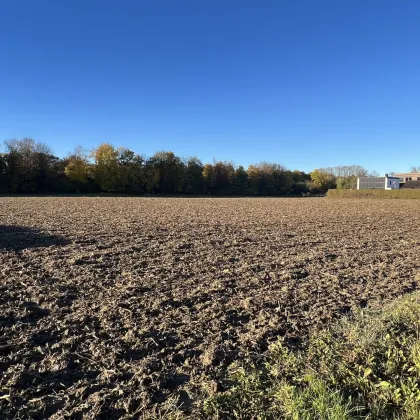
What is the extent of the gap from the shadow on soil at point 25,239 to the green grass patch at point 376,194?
218 ft

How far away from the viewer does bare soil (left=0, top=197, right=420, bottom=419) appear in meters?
3.21

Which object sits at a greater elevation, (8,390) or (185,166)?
(185,166)

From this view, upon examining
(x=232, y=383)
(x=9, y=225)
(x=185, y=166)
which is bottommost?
(x=232, y=383)

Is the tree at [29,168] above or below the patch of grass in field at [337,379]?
above

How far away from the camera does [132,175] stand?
75.1 metres

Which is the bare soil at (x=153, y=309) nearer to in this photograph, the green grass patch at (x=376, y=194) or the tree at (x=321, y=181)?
the green grass patch at (x=376, y=194)

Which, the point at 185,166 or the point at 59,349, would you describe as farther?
the point at 185,166

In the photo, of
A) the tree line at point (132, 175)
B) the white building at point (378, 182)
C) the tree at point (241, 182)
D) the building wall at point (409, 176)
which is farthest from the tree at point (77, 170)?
the building wall at point (409, 176)

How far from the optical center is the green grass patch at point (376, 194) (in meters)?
60.8

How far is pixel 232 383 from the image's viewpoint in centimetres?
A: 331

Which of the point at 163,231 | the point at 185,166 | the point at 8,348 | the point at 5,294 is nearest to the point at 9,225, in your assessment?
the point at 163,231

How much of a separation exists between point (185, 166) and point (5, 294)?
81.9 m

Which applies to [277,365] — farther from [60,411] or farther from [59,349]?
[59,349]

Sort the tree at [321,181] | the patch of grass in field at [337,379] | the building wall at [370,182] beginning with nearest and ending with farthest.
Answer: the patch of grass in field at [337,379] → the tree at [321,181] → the building wall at [370,182]
